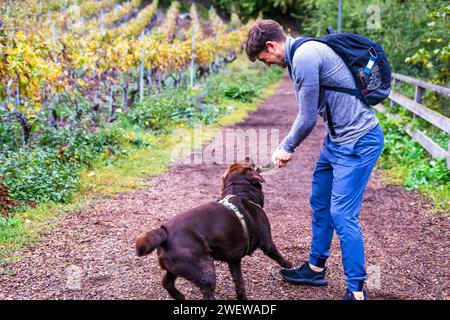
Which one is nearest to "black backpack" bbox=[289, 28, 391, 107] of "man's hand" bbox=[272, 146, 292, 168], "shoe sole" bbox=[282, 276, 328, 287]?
"man's hand" bbox=[272, 146, 292, 168]

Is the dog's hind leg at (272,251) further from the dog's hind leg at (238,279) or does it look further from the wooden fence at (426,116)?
the wooden fence at (426,116)

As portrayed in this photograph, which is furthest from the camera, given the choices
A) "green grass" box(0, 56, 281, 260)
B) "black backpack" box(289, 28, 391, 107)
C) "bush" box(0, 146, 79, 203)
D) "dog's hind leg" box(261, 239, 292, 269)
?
"bush" box(0, 146, 79, 203)

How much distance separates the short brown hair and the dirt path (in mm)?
1813

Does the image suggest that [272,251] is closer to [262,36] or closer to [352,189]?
[352,189]

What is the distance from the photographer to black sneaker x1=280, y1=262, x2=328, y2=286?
375cm

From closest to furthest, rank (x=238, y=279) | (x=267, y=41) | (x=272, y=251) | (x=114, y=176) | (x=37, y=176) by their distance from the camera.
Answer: (x=267, y=41), (x=238, y=279), (x=272, y=251), (x=37, y=176), (x=114, y=176)

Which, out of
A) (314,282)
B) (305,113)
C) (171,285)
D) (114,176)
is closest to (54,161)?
(114,176)

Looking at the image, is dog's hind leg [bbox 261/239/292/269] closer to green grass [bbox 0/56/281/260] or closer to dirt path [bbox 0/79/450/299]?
dirt path [bbox 0/79/450/299]

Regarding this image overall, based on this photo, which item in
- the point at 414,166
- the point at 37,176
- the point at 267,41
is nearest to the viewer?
the point at 267,41

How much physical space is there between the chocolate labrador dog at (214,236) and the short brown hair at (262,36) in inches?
38.7

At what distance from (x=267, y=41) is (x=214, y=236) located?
131 centimetres

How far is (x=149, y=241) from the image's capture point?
287cm

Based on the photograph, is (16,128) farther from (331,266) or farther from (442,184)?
(442,184)

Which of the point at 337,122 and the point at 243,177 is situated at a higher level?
the point at 337,122
